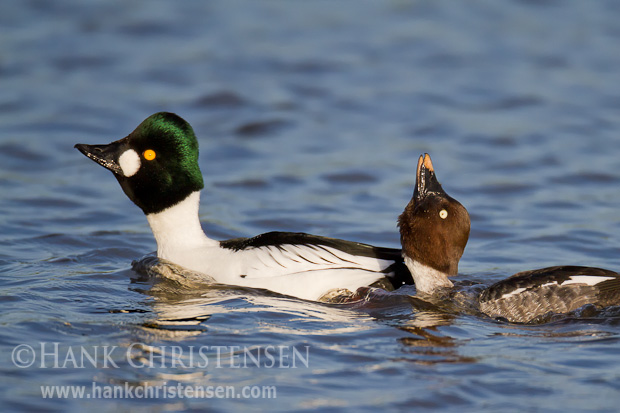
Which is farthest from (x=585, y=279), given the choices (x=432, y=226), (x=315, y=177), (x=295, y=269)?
(x=315, y=177)

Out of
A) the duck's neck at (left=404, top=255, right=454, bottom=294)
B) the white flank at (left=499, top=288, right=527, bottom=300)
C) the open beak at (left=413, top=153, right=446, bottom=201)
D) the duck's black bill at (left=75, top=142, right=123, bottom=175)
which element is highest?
the duck's black bill at (left=75, top=142, right=123, bottom=175)

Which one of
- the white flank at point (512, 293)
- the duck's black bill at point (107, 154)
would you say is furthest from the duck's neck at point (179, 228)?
the white flank at point (512, 293)

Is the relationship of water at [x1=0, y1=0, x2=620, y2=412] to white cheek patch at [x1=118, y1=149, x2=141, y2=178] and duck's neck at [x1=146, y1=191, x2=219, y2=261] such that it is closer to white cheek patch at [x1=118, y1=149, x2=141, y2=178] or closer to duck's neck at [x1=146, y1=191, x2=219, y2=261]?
duck's neck at [x1=146, y1=191, x2=219, y2=261]

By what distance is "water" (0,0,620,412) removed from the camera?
5.86 metres

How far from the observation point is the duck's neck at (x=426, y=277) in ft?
24.3

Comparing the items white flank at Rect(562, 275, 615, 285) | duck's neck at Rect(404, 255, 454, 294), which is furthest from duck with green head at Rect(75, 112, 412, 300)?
white flank at Rect(562, 275, 615, 285)

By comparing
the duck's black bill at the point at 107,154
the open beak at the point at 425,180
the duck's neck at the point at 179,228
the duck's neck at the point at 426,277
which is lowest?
the duck's neck at the point at 426,277

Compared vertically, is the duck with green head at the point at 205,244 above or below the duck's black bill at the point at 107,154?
below

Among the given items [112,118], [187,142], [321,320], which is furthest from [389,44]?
[321,320]

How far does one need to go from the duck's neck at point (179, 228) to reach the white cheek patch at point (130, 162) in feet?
1.49

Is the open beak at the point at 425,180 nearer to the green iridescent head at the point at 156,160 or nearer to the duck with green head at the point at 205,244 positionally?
the duck with green head at the point at 205,244

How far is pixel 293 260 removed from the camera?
24.3ft

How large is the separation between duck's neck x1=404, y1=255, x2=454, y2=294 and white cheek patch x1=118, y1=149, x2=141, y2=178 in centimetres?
254

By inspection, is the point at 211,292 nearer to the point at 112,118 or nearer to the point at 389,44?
the point at 112,118
